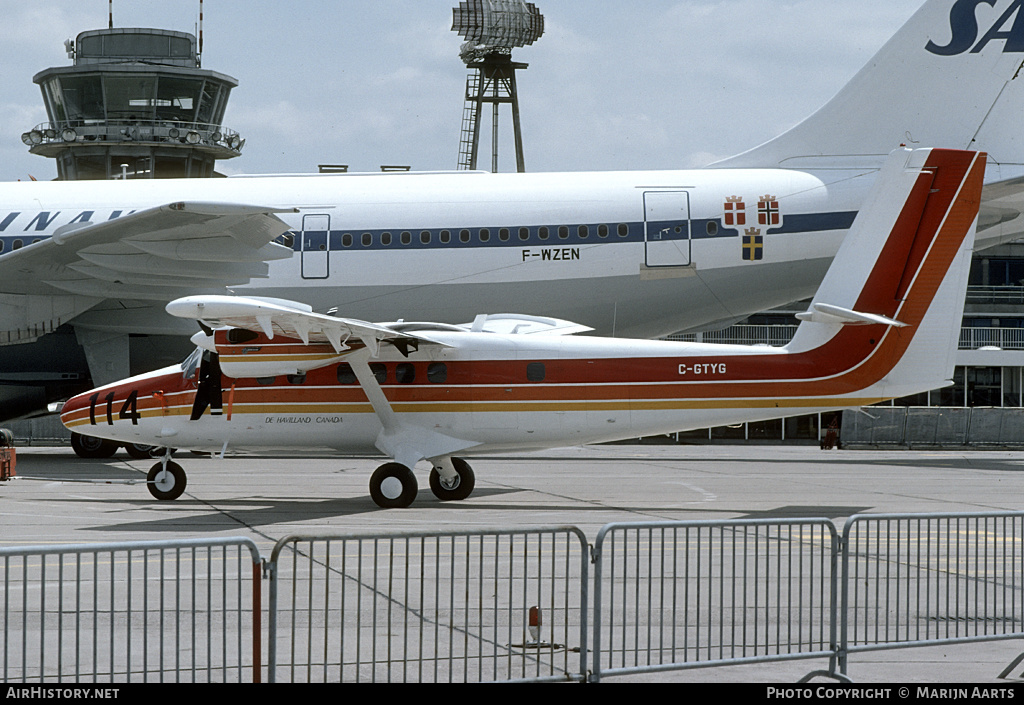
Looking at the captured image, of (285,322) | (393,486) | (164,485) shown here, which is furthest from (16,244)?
(393,486)

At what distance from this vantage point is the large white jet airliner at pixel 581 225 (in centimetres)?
2275

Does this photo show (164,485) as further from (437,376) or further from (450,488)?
(437,376)

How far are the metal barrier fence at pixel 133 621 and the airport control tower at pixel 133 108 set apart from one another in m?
39.0

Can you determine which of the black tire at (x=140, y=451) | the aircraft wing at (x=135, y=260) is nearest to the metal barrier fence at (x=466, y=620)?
the aircraft wing at (x=135, y=260)

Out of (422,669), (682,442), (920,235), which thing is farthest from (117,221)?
(682,442)

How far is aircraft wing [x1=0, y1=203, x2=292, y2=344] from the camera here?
770 inches

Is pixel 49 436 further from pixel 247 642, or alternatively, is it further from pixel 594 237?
pixel 247 642

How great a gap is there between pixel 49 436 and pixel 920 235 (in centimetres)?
2786

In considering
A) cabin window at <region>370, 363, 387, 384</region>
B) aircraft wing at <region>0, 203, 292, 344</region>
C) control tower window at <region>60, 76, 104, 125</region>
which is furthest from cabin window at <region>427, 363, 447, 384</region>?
control tower window at <region>60, 76, 104, 125</region>

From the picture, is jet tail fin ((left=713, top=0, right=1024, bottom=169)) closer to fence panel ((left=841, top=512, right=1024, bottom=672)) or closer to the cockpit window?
the cockpit window

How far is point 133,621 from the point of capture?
8.06m

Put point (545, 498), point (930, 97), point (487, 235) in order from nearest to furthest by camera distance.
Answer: point (545, 498), point (487, 235), point (930, 97)

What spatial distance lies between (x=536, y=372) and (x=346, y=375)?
2.79 metres

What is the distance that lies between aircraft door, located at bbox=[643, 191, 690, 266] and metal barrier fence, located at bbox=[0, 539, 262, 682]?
13.9 metres
